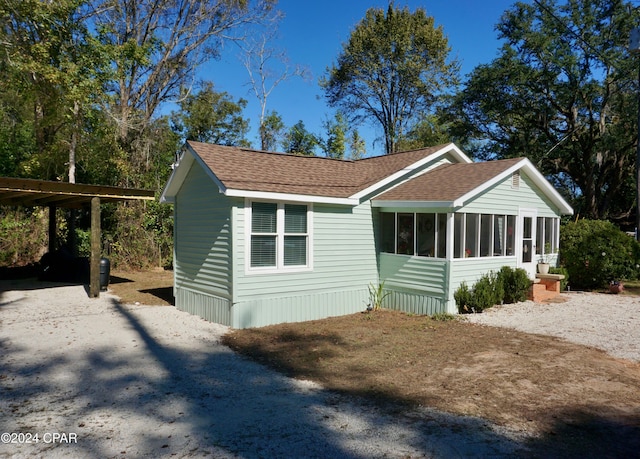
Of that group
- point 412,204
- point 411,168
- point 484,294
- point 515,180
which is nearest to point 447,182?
point 411,168

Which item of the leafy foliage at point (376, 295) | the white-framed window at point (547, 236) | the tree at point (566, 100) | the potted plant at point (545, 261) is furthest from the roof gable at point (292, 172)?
the tree at point (566, 100)

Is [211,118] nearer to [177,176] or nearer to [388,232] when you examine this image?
[177,176]

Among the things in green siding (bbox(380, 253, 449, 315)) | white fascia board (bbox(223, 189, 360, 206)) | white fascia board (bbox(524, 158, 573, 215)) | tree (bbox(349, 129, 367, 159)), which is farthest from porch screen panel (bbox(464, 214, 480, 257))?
tree (bbox(349, 129, 367, 159))

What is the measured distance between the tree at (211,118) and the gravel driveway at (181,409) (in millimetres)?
22444

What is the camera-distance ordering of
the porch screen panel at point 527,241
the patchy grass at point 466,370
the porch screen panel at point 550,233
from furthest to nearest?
1. the porch screen panel at point 550,233
2. the porch screen panel at point 527,241
3. the patchy grass at point 466,370

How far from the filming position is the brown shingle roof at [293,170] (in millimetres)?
9688

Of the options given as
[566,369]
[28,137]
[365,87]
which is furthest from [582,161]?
[28,137]

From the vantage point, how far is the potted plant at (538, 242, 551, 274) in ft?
43.4

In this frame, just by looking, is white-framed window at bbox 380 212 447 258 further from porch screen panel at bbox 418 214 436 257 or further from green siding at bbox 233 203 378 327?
green siding at bbox 233 203 378 327

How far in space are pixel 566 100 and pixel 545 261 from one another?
1324 cm

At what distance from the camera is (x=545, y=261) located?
44.7 feet

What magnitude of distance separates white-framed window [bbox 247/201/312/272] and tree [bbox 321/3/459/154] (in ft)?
77.5

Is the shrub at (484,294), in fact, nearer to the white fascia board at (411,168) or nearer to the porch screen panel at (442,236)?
the porch screen panel at (442,236)

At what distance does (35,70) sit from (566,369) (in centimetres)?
1867
